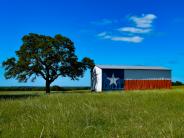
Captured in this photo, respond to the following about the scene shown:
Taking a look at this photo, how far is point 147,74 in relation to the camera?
71.1m

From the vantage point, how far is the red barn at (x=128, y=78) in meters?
67.3

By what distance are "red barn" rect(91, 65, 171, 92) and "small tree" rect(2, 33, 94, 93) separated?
5.18m

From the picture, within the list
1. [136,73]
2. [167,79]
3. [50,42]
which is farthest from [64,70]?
[167,79]

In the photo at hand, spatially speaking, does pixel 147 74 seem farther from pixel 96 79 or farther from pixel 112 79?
pixel 96 79

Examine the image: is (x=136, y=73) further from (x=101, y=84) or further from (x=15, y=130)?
(x=15, y=130)

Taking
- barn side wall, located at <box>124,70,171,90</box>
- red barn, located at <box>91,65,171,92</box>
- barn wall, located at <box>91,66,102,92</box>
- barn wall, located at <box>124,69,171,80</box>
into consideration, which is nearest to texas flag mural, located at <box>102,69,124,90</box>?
red barn, located at <box>91,65,171,92</box>

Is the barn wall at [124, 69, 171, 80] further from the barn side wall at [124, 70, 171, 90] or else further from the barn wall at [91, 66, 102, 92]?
the barn wall at [91, 66, 102, 92]

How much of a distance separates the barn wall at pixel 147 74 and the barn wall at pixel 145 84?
2.36ft

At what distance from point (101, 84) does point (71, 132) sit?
61494mm

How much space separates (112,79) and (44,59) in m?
14.8

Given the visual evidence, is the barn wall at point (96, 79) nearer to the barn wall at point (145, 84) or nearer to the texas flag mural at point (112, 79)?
the texas flag mural at point (112, 79)

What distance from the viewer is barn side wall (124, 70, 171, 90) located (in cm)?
6931

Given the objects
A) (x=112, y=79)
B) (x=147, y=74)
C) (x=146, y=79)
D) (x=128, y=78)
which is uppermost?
(x=147, y=74)

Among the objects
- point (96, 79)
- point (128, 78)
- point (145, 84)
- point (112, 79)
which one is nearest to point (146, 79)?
point (145, 84)
